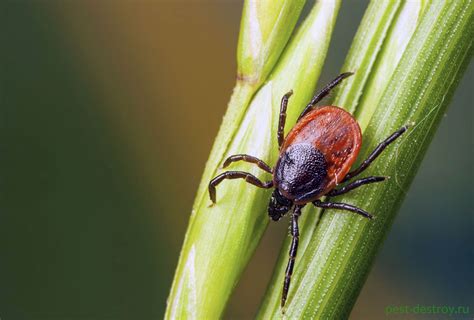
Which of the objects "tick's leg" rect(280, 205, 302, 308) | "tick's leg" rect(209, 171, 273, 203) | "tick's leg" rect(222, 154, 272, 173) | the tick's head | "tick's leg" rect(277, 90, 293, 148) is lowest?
the tick's head

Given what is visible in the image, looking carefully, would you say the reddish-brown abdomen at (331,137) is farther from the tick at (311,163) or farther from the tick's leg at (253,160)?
the tick's leg at (253,160)

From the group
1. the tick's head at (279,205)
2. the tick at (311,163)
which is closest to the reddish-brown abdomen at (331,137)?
the tick at (311,163)

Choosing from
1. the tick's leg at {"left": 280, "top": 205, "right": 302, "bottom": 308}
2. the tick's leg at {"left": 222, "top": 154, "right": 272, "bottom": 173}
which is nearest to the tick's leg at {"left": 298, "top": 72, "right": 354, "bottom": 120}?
the tick's leg at {"left": 222, "top": 154, "right": 272, "bottom": 173}

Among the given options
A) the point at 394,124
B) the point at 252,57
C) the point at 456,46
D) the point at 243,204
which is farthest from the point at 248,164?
the point at 456,46

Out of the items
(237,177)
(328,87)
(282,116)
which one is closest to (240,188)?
(237,177)

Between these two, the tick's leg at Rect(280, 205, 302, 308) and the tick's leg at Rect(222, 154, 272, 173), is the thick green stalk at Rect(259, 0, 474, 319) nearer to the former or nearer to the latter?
the tick's leg at Rect(280, 205, 302, 308)

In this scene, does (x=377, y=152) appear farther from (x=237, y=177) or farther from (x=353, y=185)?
(x=237, y=177)
